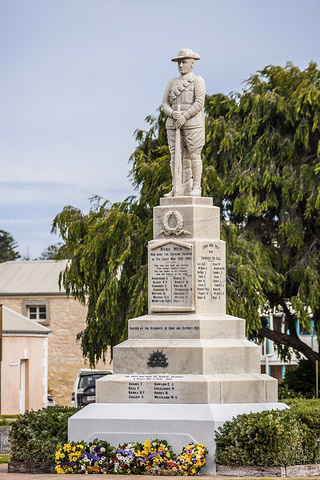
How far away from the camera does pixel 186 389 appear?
1363 cm

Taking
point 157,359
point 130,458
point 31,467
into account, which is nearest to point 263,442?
point 130,458

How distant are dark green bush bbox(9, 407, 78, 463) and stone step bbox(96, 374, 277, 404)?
2.52ft

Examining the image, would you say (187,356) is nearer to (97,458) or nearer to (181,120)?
(97,458)

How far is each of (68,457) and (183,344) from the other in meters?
2.43

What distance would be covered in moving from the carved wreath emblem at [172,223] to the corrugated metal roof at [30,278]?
33.1 m

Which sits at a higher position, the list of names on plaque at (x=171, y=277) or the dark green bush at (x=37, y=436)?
the list of names on plaque at (x=171, y=277)

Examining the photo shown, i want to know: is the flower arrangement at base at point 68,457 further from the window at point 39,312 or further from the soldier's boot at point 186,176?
the window at point 39,312

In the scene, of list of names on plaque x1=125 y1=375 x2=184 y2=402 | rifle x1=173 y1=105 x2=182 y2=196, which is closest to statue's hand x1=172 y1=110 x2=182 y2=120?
rifle x1=173 y1=105 x2=182 y2=196

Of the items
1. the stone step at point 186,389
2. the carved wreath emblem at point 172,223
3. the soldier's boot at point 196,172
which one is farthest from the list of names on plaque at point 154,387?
the soldier's boot at point 196,172

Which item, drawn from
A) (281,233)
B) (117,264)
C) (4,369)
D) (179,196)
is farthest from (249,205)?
(4,369)

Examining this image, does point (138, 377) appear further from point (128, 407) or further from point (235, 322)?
point (235, 322)

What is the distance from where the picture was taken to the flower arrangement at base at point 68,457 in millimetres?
13016

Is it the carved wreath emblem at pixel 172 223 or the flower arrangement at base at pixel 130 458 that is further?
the carved wreath emblem at pixel 172 223

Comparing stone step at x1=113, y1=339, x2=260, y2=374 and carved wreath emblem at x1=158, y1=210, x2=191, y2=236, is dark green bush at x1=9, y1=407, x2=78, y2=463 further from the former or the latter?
carved wreath emblem at x1=158, y1=210, x2=191, y2=236
